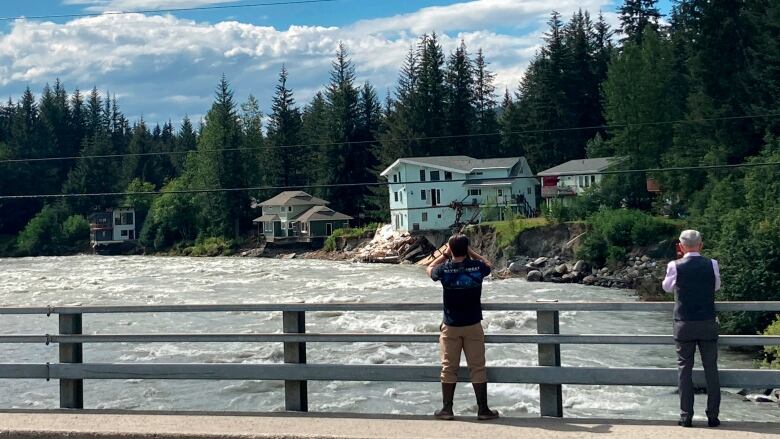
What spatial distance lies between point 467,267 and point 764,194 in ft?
114

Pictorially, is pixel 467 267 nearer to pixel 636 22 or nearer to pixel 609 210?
pixel 609 210

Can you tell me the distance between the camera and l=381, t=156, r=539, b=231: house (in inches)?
2975

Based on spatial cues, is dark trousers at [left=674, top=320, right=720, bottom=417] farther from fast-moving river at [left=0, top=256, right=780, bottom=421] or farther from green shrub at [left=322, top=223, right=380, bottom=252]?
green shrub at [left=322, top=223, right=380, bottom=252]

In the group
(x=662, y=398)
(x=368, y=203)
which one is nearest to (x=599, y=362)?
(x=662, y=398)

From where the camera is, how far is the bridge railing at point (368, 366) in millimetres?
7891

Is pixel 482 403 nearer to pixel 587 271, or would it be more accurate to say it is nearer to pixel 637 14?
pixel 587 271

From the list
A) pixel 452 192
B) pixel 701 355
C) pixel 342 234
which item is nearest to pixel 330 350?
pixel 701 355

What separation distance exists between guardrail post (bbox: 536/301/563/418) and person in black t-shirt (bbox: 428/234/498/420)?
18.4 inches

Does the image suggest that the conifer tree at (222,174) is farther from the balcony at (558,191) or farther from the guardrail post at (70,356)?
the guardrail post at (70,356)

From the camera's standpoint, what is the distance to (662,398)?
57.2 feet

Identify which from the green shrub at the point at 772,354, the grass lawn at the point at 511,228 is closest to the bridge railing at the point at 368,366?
the green shrub at the point at 772,354

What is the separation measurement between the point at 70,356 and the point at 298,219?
81.6 metres

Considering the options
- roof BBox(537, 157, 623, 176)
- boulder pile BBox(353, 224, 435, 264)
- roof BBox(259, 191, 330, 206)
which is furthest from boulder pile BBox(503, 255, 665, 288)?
roof BBox(259, 191, 330, 206)

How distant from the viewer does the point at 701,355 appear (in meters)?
7.76
